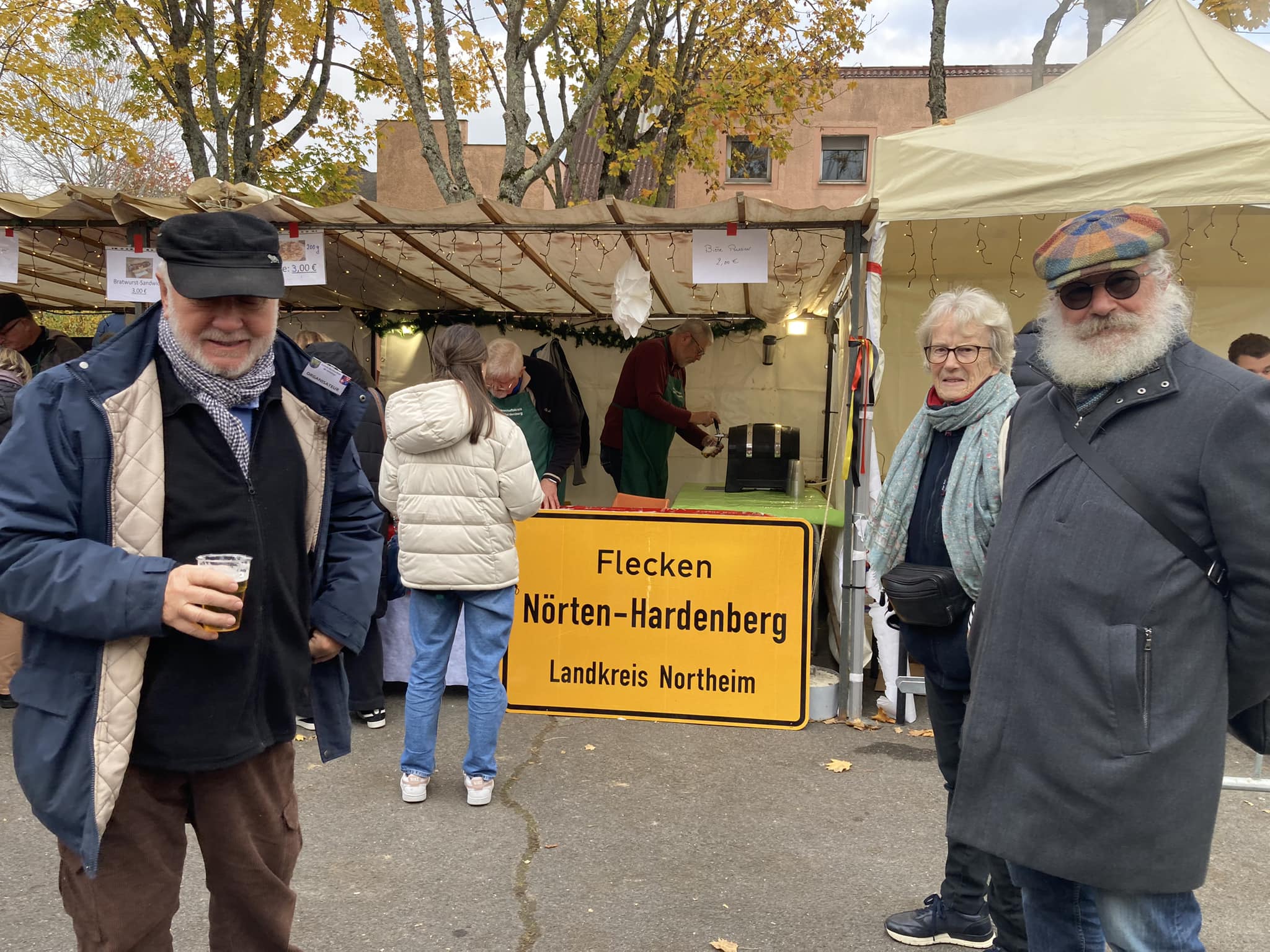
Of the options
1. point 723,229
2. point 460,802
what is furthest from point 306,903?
point 723,229

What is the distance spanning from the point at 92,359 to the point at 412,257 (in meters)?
5.32

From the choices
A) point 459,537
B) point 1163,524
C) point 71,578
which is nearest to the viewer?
point 71,578

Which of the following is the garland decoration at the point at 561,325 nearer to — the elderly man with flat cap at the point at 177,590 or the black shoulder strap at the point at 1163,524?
the elderly man with flat cap at the point at 177,590

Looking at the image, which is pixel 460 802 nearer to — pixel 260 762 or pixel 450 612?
pixel 450 612

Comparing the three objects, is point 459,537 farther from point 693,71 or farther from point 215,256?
point 693,71

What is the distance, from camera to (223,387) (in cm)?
189

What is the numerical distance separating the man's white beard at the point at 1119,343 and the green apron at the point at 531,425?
4001 millimetres

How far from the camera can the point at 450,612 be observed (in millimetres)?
3949

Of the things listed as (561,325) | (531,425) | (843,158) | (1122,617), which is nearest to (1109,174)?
(1122,617)

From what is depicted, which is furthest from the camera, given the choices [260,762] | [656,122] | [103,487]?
[656,122]

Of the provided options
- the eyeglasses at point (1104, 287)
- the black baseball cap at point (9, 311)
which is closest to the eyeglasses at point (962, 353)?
the eyeglasses at point (1104, 287)

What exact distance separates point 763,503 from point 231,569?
16.6 ft

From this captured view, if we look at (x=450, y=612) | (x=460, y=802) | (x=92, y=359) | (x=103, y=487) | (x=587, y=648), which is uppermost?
(x=92, y=359)

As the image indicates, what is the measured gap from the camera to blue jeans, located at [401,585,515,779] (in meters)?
3.89
